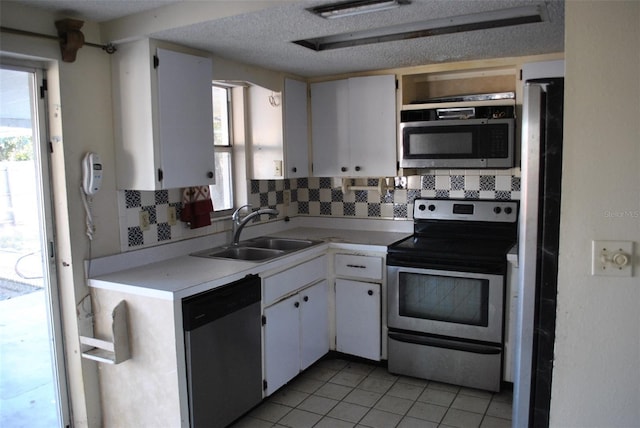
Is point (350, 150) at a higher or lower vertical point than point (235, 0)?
lower

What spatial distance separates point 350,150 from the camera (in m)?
3.65

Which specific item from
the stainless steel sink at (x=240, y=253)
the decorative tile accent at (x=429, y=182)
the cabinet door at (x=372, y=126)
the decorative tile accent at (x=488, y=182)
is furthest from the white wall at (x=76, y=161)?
the decorative tile accent at (x=488, y=182)

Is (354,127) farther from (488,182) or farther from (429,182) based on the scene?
(488,182)

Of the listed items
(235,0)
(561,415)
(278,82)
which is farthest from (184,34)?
(561,415)

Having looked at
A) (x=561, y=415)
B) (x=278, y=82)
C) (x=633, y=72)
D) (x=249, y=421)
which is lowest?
(x=249, y=421)

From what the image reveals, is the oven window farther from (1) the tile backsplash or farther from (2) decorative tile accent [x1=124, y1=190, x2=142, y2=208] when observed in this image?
(2) decorative tile accent [x1=124, y1=190, x2=142, y2=208]

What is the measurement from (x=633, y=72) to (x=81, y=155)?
230cm

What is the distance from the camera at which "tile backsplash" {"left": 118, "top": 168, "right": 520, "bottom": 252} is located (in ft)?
9.13

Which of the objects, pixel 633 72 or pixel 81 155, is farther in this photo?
pixel 81 155

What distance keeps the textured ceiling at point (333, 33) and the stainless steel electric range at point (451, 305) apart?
1.10 metres

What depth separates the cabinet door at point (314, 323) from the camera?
3.17m

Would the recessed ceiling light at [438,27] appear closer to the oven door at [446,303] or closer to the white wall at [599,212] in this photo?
the white wall at [599,212]

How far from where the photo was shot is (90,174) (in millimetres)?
2438

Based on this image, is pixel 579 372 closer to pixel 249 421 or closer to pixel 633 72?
pixel 633 72
